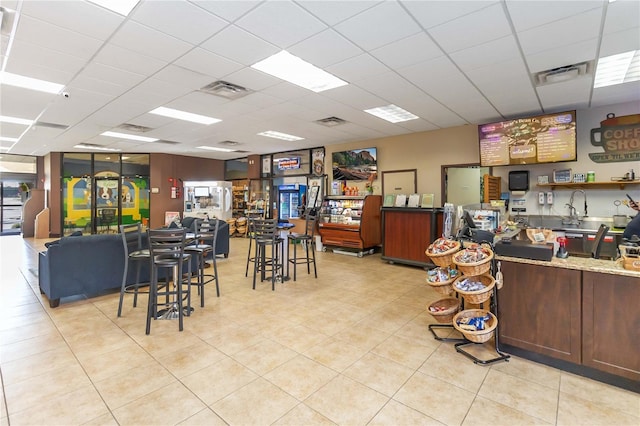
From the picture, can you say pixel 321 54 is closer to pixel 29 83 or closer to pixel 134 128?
pixel 29 83

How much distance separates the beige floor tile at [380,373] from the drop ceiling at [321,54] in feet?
10.3

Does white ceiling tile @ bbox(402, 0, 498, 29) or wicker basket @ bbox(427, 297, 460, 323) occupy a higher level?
white ceiling tile @ bbox(402, 0, 498, 29)

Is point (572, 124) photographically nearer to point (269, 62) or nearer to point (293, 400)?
point (269, 62)

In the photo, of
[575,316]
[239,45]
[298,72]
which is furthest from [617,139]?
[239,45]

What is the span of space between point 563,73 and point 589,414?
153 inches

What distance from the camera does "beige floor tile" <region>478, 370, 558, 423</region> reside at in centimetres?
214

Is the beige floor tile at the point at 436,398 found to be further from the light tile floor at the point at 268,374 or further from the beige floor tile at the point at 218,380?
the beige floor tile at the point at 218,380

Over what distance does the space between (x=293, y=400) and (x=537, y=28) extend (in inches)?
156

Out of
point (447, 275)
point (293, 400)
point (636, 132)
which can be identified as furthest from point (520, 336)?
point (636, 132)

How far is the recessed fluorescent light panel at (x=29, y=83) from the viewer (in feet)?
13.5

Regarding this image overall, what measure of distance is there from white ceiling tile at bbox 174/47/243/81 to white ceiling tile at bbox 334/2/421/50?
4.90 ft

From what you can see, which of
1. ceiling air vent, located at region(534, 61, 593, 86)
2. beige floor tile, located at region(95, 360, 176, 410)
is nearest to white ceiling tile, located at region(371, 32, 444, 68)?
ceiling air vent, located at region(534, 61, 593, 86)

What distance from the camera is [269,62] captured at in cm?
373

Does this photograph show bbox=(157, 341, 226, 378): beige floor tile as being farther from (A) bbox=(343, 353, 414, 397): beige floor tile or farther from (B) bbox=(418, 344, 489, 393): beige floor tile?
(B) bbox=(418, 344, 489, 393): beige floor tile
